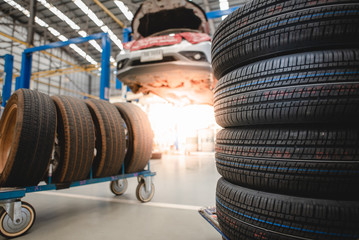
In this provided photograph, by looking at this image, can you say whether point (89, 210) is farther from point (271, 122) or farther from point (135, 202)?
point (271, 122)

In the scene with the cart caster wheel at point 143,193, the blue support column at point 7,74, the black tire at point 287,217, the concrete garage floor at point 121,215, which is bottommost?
the concrete garage floor at point 121,215

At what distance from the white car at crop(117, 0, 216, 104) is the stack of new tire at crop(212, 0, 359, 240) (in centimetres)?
208

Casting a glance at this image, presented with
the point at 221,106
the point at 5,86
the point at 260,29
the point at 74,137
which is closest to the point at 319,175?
the point at 221,106

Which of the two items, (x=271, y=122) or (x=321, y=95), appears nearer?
(x=321, y=95)

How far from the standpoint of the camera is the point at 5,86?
6203 mm

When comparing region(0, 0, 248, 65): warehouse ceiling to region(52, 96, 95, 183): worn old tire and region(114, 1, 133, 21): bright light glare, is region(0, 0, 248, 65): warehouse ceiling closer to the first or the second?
region(114, 1, 133, 21): bright light glare

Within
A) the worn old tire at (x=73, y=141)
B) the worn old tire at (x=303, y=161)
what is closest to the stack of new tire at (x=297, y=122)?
the worn old tire at (x=303, y=161)

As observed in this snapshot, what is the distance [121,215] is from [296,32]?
173 cm

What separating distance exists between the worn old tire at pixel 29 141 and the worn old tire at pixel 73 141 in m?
0.12

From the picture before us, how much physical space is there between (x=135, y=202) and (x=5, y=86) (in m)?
6.49

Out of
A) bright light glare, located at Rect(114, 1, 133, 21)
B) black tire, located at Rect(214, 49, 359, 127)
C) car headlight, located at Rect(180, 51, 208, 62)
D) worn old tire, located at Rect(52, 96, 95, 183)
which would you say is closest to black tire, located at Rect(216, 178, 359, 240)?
black tire, located at Rect(214, 49, 359, 127)

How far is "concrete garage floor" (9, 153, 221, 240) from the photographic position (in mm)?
1363

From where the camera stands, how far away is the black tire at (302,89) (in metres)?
0.74

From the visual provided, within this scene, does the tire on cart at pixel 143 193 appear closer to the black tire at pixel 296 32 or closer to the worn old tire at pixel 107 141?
the worn old tire at pixel 107 141
